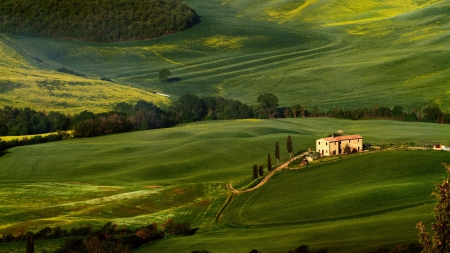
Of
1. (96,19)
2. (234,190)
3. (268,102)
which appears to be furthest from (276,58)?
(234,190)

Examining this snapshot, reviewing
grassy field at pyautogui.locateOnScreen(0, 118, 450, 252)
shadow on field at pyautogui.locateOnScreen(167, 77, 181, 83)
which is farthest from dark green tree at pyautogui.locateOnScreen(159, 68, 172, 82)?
grassy field at pyautogui.locateOnScreen(0, 118, 450, 252)

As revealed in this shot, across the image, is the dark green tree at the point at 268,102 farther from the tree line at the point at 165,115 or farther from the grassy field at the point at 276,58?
the grassy field at the point at 276,58

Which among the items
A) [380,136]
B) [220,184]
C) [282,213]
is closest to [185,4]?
[380,136]

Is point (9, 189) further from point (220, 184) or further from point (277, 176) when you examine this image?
point (277, 176)

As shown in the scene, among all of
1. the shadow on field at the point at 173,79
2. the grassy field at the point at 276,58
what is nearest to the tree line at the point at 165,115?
the grassy field at the point at 276,58

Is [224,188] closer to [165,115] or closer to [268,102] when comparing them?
[165,115]
